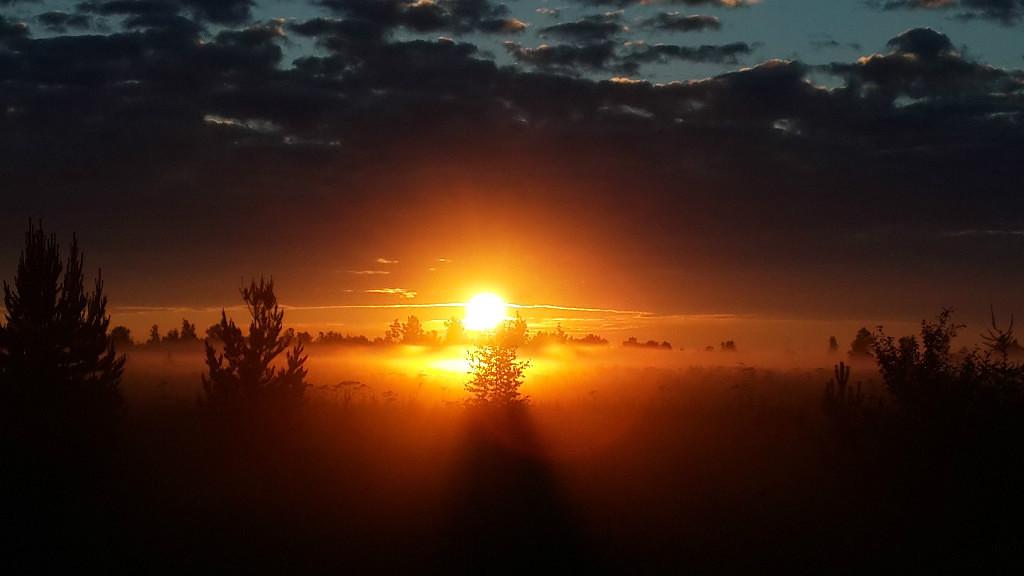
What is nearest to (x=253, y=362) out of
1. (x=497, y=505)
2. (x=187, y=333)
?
(x=497, y=505)

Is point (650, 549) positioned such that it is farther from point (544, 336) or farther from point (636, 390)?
point (544, 336)

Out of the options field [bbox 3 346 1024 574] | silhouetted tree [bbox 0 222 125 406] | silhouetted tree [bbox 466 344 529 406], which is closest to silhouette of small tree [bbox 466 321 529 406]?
silhouetted tree [bbox 466 344 529 406]

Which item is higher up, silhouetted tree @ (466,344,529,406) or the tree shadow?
silhouetted tree @ (466,344,529,406)

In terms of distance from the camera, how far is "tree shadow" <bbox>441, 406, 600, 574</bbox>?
17.6 metres

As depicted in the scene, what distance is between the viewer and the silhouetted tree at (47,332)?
24578 mm

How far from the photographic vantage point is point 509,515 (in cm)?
2186

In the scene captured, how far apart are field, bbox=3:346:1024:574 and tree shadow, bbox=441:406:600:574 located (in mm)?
78

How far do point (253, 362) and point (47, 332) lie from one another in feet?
27.0

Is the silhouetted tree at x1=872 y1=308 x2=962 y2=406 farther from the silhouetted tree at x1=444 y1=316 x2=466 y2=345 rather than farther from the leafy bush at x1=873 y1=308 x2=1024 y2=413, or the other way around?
the silhouetted tree at x1=444 y1=316 x2=466 y2=345

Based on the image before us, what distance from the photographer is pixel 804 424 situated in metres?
33.2

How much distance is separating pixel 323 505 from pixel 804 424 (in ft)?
66.4

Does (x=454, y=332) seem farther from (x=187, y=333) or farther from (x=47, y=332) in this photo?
(x=47, y=332)

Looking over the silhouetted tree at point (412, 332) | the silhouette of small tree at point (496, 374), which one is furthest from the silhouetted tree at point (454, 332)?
the silhouette of small tree at point (496, 374)

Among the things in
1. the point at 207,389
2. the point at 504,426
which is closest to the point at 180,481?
the point at 207,389
